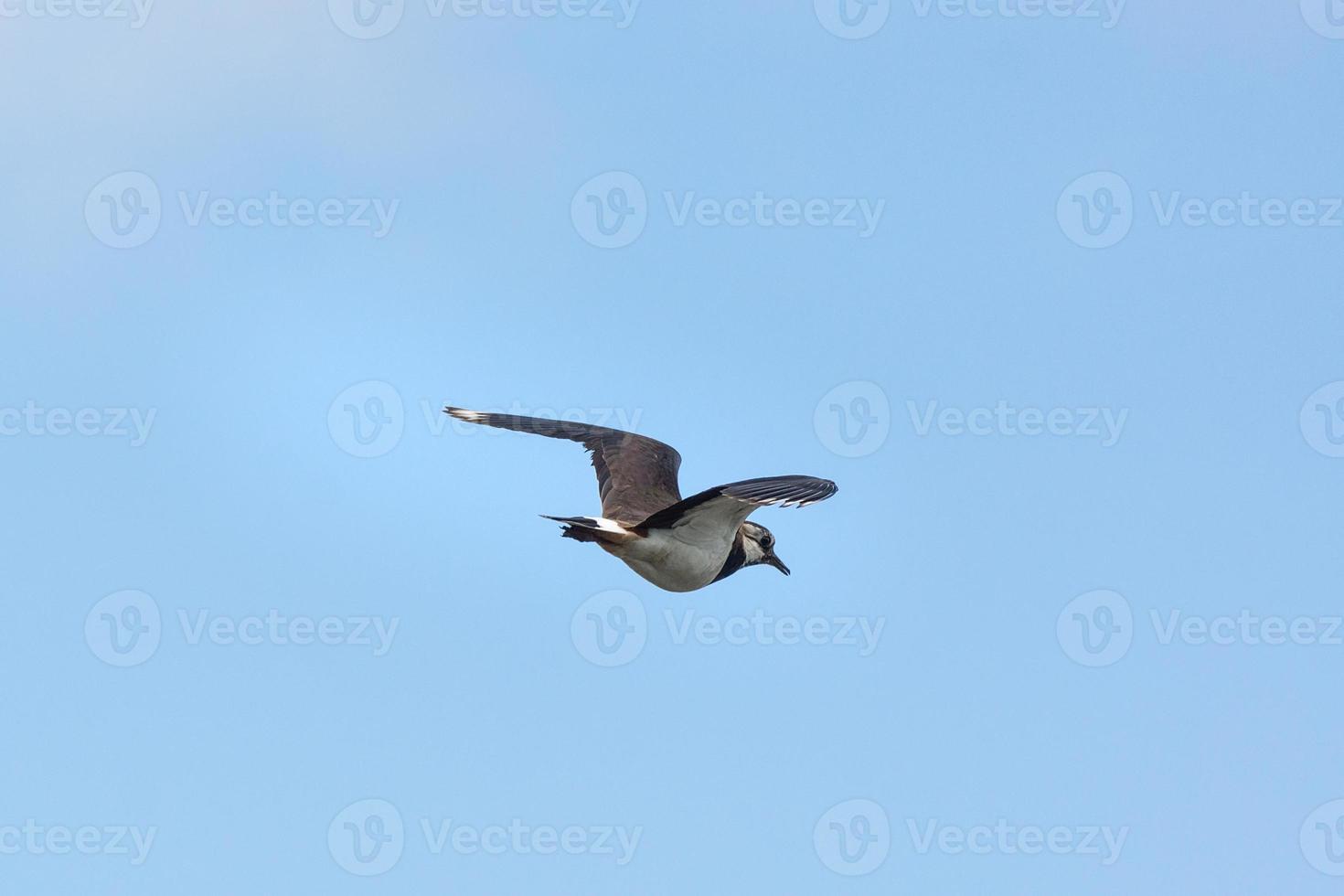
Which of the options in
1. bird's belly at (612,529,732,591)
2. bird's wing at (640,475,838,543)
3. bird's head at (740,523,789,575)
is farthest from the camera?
bird's head at (740,523,789,575)

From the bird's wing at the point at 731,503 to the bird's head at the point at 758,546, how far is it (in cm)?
137

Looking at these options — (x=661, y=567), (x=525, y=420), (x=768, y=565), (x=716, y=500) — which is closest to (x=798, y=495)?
(x=716, y=500)

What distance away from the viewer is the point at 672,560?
18.8 m

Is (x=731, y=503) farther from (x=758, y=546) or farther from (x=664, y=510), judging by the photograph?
(x=758, y=546)

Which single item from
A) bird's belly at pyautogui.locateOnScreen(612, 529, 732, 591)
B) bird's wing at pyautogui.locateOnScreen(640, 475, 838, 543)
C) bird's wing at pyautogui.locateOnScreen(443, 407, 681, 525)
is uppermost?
bird's wing at pyautogui.locateOnScreen(443, 407, 681, 525)

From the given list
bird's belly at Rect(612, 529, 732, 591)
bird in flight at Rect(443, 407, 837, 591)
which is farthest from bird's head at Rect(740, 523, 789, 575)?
bird's belly at Rect(612, 529, 732, 591)

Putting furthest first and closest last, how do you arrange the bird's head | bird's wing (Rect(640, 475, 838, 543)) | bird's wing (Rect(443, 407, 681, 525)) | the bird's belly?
bird's wing (Rect(443, 407, 681, 525)) → the bird's head → the bird's belly → bird's wing (Rect(640, 475, 838, 543))

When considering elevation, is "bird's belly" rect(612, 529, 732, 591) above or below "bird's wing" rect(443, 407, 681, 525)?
below

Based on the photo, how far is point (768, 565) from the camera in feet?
69.3

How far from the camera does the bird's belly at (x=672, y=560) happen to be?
18.6 meters

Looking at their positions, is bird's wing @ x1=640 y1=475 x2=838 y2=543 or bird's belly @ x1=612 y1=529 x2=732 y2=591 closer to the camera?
bird's wing @ x1=640 y1=475 x2=838 y2=543

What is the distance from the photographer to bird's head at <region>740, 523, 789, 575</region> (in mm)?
20406

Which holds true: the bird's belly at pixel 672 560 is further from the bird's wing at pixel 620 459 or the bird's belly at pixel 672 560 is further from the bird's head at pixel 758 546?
the bird's wing at pixel 620 459

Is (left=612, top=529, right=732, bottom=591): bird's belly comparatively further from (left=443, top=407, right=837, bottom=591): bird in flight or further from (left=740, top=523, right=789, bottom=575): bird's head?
(left=740, top=523, right=789, bottom=575): bird's head
